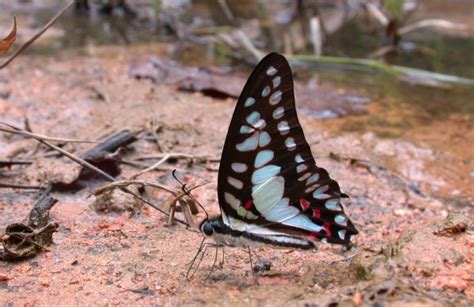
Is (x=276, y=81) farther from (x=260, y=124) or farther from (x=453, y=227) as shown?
(x=453, y=227)

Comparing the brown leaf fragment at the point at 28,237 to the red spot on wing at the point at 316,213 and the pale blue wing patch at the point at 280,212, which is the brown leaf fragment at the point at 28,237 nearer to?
the pale blue wing patch at the point at 280,212

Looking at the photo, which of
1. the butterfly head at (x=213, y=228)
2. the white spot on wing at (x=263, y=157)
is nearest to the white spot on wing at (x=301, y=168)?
the white spot on wing at (x=263, y=157)

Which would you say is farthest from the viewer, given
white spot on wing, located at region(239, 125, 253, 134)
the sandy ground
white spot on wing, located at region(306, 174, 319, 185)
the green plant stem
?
the green plant stem

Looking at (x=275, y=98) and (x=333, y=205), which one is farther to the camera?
(x=333, y=205)

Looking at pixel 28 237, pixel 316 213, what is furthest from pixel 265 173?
pixel 28 237

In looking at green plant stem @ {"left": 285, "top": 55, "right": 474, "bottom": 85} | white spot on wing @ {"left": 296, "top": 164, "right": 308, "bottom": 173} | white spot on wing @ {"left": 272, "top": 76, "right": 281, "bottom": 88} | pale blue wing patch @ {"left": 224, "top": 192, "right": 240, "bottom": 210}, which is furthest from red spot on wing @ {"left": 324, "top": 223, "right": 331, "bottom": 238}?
green plant stem @ {"left": 285, "top": 55, "right": 474, "bottom": 85}

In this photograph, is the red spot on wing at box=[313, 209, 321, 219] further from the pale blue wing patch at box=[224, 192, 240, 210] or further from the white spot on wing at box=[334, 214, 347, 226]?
the pale blue wing patch at box=[224, 192, 240, 210]

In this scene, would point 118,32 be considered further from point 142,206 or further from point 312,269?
point 312,269

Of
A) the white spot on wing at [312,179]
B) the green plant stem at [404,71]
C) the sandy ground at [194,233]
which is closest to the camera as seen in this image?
the sandy ground at [194,233]
